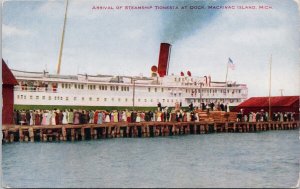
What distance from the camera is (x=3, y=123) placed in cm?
842

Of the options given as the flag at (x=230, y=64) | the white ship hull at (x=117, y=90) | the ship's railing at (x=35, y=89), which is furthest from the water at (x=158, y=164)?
the flag at (x=230, y=64)

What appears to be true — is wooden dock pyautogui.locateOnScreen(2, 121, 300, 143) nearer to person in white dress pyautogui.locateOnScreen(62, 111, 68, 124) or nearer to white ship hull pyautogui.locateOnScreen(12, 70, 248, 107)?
person in white dress pyautogui.locateOnScreen(62, 111, 68, 124)

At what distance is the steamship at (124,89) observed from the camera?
28.6ft

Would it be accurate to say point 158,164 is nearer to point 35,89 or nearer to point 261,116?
point 35,89

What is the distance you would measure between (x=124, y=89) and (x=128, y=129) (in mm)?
997

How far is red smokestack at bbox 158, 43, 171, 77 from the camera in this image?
8.55 metres

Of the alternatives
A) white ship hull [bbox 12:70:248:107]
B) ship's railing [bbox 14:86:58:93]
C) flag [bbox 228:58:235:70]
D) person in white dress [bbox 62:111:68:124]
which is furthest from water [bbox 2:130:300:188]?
flag [bbox 228:58:235:70]

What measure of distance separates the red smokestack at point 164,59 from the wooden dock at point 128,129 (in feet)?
3.63

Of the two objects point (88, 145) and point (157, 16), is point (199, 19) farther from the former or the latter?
point (88, 145)

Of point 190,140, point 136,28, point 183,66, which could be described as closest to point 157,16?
point 136,28

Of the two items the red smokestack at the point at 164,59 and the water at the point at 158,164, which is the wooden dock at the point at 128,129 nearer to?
the water at the point at 158,164

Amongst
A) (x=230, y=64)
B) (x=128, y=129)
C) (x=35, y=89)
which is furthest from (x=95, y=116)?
(x=230, y=64)

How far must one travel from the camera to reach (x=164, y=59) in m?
8.47

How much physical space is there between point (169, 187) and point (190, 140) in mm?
1888
